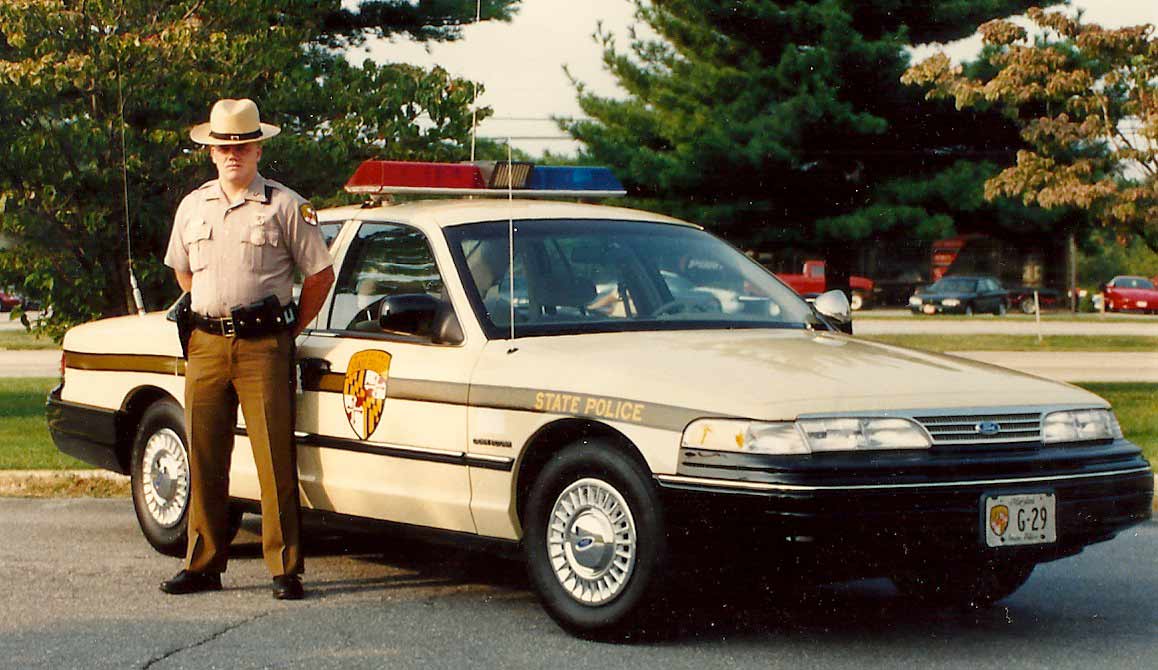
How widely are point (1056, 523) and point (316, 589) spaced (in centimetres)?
293

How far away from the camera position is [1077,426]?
5887 mm

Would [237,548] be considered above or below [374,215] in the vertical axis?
below

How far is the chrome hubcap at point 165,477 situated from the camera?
775 cm

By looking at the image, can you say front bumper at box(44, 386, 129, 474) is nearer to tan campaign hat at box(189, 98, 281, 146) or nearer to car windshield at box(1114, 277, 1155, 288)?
tan campaign hat at box(189, 98, 281, 146)

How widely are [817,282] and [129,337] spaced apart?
45997mm

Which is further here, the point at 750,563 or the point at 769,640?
the point at 769,640

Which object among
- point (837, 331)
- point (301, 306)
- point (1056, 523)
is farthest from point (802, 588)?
point (301, 306)

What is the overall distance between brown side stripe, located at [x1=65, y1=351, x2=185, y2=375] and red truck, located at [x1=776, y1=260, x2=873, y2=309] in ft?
143

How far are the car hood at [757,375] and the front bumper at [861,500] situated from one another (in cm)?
17

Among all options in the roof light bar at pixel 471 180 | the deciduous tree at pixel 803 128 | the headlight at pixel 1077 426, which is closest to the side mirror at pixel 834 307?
the roof light bar at pixel 471 180

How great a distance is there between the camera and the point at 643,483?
5.65m

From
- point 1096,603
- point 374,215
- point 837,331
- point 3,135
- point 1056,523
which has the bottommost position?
point 1096,603

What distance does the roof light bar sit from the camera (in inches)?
299

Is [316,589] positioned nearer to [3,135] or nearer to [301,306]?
[301,306]
